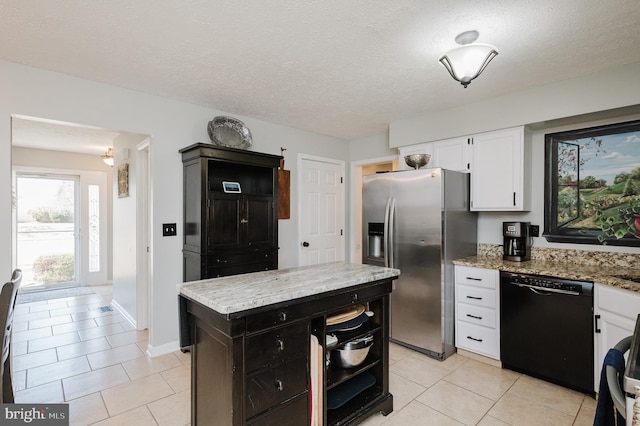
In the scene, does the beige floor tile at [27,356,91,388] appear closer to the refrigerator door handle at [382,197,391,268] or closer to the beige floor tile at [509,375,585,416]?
the refrigerator door handle at [382,197,391,268]

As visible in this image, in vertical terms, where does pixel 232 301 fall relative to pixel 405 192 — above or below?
below

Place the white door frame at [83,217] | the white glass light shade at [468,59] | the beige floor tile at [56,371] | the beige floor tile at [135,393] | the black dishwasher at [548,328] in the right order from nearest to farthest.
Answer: the white glass light shade at [468,59], the beige floor tile at [135,393], the black dishwasher at [548,328], the beige floor tile at [56,371], the white door frame at [83,217]

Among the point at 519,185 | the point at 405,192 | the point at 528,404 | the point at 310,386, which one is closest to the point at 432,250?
the point at 405,192

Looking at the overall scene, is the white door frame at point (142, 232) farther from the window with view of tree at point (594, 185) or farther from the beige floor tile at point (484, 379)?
the window with view of tree at point (594, 185)

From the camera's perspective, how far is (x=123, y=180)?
4262 millimetres

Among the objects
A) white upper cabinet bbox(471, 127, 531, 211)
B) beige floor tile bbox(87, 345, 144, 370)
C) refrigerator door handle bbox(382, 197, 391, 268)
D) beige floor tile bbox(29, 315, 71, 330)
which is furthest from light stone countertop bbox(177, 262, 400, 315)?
beige floor tile bbox(29, 315, 71, 330)

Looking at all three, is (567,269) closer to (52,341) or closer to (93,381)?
(93,381)

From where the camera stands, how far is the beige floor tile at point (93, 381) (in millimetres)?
2473

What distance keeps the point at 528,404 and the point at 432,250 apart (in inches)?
53.8

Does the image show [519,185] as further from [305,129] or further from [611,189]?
[305,129]

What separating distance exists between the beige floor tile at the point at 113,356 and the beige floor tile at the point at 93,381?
13 centimetres

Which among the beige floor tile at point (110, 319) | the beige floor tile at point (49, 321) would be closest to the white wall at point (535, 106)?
the beige floor tile at point (110, 319)

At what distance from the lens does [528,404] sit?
2354 millimetres

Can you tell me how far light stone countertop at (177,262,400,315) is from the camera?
151cm
